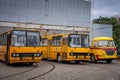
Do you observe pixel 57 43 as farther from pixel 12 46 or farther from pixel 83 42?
pixel 12 46

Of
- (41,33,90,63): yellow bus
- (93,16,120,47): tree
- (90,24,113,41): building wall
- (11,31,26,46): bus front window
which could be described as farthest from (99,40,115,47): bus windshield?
(93,16,120,47): tree

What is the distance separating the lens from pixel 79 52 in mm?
26109

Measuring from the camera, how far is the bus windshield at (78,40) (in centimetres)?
2643

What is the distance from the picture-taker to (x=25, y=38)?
2270cm

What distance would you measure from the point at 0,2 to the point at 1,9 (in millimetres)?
1110

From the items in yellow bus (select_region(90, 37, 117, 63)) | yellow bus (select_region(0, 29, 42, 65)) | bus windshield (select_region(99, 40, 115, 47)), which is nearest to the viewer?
yellow bus (select_region(0, 29, 42, 65))

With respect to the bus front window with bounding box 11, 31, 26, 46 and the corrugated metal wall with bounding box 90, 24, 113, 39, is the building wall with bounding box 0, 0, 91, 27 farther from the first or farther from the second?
the bus front window with bounding box 11, 31, 26, 46

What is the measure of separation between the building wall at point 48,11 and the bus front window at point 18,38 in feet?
89.6

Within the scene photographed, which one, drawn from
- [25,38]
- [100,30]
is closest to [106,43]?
[25,38]

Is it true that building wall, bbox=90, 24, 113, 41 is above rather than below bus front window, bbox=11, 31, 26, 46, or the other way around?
above

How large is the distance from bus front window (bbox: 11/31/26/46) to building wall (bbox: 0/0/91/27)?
27321 mm

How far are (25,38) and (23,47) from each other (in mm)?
808

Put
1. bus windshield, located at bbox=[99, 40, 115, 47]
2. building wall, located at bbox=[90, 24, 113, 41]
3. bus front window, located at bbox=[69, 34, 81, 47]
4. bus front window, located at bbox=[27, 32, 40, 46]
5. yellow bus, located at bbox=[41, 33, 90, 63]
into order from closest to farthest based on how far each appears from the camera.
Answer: bus front window, located at bbox=[27, 32, 40, 46], yellow bus, located at bbox=[41, 33, 90, 63], bus front window, located at bbox=[69, 34, 81, 47], bus windshield, located at bbox=[99, 40, 115, 47], building wall, located at bbox=[90, 24, 113, 41]

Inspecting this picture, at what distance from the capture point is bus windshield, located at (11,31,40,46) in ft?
73.6
